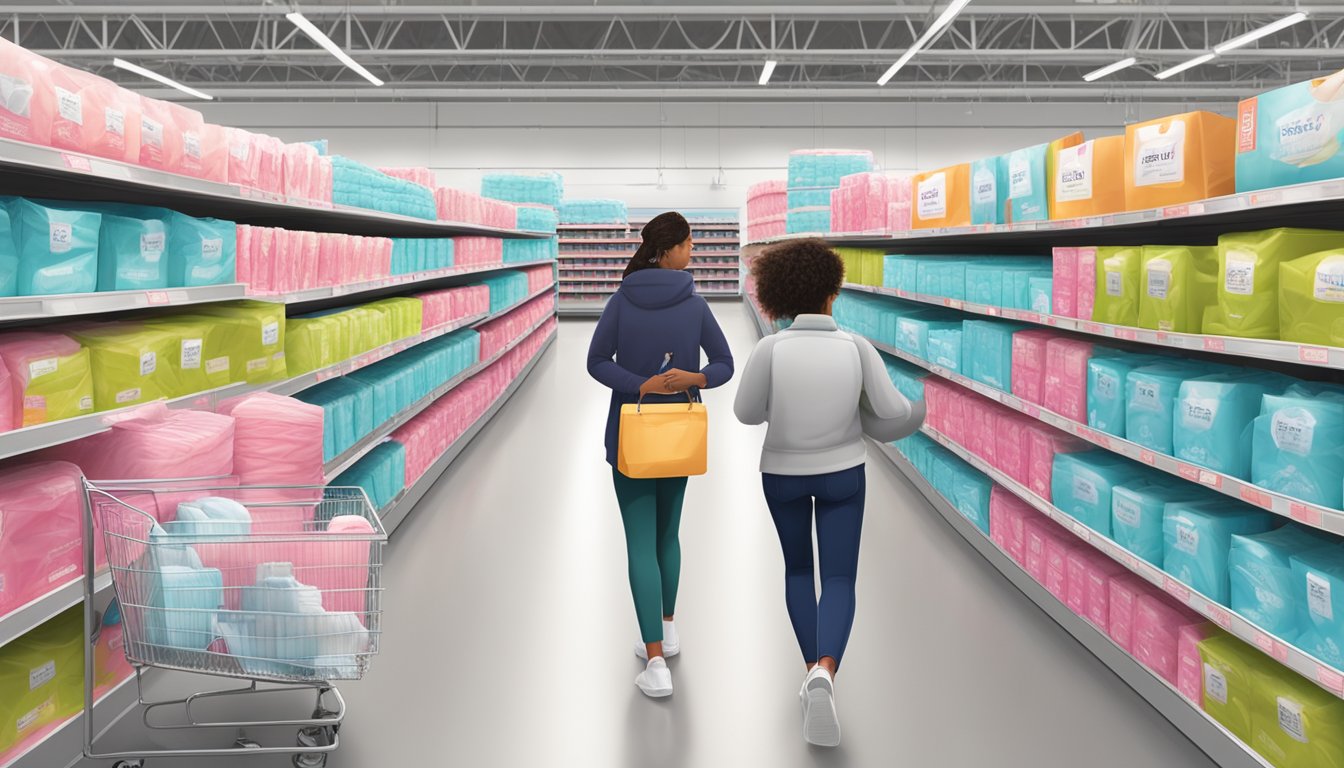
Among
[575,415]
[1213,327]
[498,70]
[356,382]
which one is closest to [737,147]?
[498,70]

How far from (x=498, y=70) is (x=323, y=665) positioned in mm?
19857

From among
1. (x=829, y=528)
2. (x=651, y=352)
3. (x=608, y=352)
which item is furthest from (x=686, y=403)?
(x=829, y=528)

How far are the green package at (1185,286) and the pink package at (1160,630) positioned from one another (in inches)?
33.3

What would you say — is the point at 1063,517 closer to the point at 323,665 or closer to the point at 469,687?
the point at 469,687

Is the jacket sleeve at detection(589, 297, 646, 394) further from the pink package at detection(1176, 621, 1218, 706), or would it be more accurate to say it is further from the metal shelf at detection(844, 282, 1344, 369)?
the pink package at detection(1176, 621, 1218, 706)

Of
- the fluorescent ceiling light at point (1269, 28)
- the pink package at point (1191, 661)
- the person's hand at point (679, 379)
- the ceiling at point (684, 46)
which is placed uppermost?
the ceiling at point (684, 46)

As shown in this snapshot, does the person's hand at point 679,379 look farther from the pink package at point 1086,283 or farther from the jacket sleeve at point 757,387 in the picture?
the pink package at point 1086,283

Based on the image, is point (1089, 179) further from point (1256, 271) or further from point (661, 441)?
point (661, 441)

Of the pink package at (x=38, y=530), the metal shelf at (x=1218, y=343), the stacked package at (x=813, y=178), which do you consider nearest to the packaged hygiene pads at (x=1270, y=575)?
the metal shelf at (x=1218, y=343)

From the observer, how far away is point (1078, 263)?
132 inches

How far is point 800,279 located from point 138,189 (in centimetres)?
205

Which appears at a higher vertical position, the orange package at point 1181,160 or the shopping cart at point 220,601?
the orange package at point 1181,160

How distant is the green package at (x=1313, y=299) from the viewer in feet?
6.71

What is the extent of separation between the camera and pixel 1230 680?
240 cm
